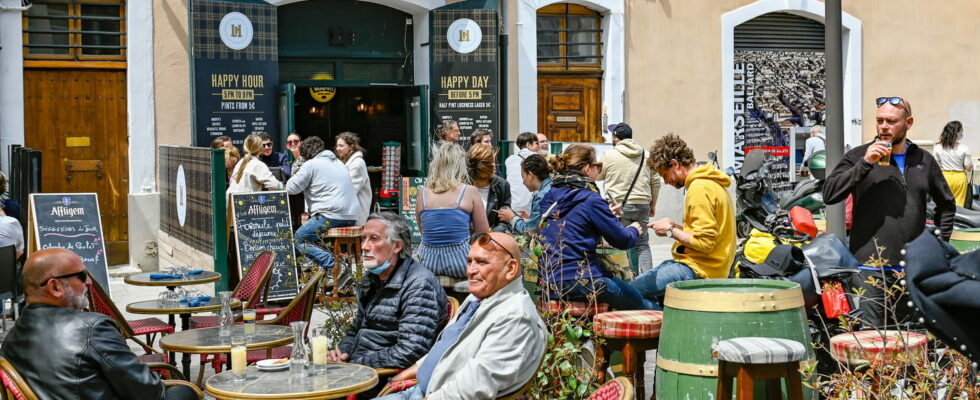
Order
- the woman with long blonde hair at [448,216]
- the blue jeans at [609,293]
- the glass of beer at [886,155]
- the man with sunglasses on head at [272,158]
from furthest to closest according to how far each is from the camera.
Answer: the man with sunglasses on head at [272,158] < the woman with long blonde hair at [448,216] < the blue jeans at [609,293] < the glass of beer at [886,155]

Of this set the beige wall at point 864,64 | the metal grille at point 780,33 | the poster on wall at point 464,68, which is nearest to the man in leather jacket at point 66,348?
the poster on wall at point 464,68

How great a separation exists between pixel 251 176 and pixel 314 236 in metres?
0.86

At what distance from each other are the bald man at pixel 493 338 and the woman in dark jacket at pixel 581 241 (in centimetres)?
170

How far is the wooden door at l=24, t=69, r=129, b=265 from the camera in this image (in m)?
13.1

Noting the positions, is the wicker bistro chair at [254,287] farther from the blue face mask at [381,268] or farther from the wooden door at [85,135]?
the wooden door at [85,135]

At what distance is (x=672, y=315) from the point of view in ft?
17.2

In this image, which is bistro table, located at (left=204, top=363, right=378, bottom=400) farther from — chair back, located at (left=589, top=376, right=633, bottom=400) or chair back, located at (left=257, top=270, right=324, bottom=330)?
chair back, located at (left=257, top=270, right=324, bottom=330)

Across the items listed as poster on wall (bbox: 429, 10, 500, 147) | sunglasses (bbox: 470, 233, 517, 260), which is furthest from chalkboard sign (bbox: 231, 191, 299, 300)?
sunglasses (bbox: 470, 233, 517, 260)

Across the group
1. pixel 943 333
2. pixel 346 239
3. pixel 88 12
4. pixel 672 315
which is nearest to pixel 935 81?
pixel 346 239

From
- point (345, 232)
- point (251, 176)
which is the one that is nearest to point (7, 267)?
point (251, 176)

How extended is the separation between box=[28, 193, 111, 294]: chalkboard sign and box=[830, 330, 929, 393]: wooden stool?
21.5 feet

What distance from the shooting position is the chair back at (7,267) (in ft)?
29.3

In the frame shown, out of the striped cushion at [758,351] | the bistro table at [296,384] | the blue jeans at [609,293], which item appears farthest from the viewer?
the blue jeans at [609,293]

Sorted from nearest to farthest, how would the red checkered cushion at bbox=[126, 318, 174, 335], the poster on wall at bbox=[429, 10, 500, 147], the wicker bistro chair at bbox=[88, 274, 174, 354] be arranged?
1. the wicker bistro chair at bbox=[88, 274, 174, 354]
2. the red checkered cushion at bbox=[126, 318, 174, 335]
3. the poster on wall at bbox=[429, 10, 500, 147]
